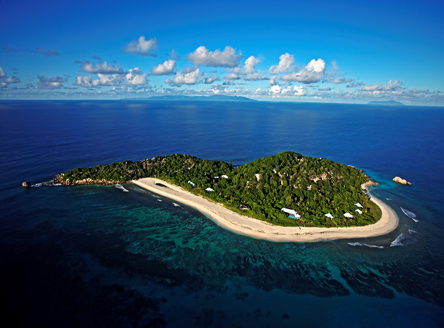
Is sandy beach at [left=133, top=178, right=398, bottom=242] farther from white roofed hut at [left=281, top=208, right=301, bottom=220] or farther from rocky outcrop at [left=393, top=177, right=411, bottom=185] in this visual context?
rocky outcrop at [left=393, top=177, right=411, bottom=185]

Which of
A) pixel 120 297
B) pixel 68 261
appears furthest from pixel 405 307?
pixel 68 261

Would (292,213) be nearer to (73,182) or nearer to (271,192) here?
(271,192)

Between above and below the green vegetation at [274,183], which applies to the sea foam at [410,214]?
below

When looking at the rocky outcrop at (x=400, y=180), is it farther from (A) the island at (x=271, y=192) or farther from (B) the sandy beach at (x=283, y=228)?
(B) the sandy beach at (x=283, y=228)

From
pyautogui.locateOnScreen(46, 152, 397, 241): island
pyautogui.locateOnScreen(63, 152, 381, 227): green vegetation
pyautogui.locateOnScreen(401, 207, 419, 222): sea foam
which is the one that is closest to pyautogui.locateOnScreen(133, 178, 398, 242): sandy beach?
pyautogui.locateOnScreen(46, 152, 397, 241): island

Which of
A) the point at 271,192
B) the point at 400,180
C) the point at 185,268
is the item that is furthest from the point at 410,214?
the point at 185,268

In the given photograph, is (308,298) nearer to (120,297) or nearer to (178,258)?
(178,258)

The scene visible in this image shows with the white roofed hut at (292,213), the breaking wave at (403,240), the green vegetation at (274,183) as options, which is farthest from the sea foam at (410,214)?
the white roofed hut at (292,213)
